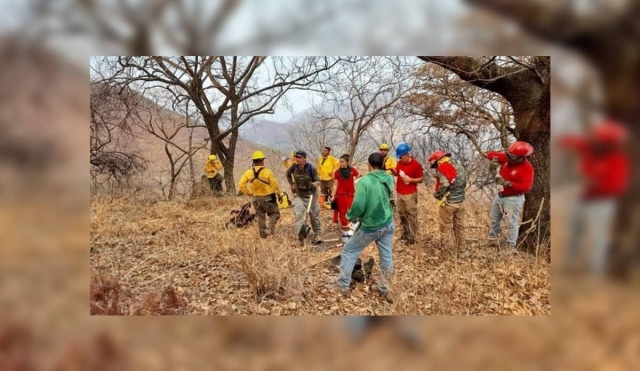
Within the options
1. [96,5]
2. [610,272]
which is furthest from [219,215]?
[610,272]

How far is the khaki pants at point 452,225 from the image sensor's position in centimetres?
400

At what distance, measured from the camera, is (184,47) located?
4211mm

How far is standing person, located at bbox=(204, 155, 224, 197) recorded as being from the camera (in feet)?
13.2

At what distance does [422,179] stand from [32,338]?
3745 mm

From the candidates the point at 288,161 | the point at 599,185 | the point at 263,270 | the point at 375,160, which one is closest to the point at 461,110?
the point at 375,160

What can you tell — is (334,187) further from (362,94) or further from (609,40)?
(609,40)

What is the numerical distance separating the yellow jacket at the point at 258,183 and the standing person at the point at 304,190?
8.1 inches

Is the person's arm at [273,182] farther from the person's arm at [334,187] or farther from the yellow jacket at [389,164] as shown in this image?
the yellow jacket at [389,164]

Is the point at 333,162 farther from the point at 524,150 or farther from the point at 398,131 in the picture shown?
the point at 524,150

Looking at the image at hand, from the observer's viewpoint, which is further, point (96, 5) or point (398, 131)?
point (96, 5)

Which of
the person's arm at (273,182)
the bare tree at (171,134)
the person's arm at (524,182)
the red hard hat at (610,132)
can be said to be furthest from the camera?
the person's arm at (273,182)

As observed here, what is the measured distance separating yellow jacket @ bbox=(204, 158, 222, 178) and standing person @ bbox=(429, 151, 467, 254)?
2079mm

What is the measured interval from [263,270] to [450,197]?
193 cm

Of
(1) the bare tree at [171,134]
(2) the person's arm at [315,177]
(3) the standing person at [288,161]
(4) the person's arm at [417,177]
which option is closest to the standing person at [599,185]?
(4) the person's arm at [417,177]
